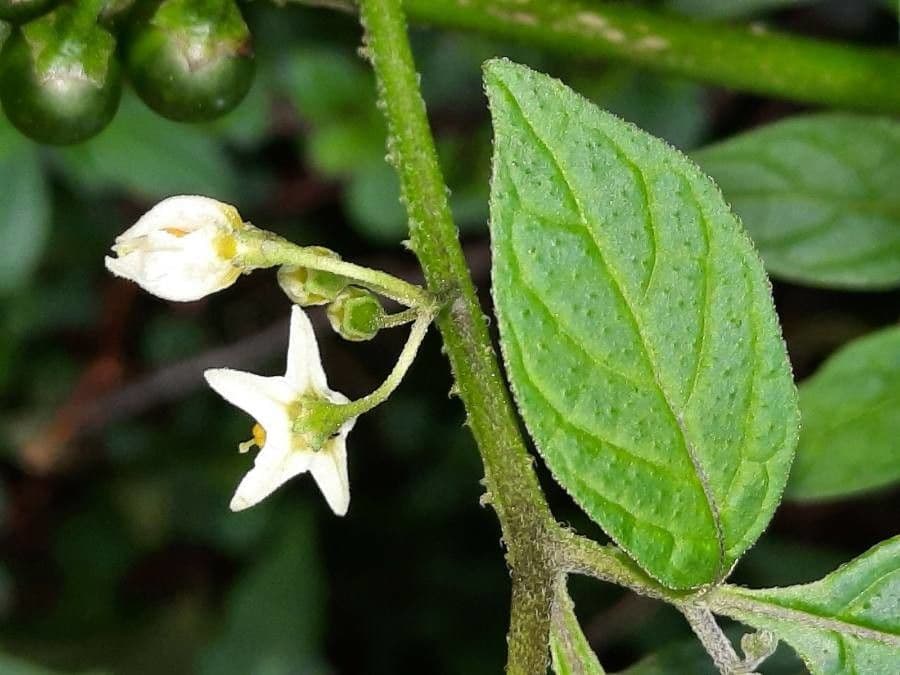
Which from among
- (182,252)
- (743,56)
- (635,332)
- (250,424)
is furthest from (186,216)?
(250,424)

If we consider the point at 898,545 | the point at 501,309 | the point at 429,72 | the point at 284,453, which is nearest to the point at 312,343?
the point at 284,453

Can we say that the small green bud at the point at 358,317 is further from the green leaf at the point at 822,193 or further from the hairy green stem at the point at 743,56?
the green leaf at the point at 822,193

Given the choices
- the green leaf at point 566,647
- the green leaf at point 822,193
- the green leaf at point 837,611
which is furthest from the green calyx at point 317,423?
the green leaf at point 822,193

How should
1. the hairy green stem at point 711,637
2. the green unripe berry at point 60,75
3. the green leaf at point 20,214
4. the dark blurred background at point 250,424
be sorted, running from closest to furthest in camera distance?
the hairy green stem at point 711,637 < the green unripe berry at point 60,75 < the green leaf at point 20,214 < the dark blurred background at point 250,424

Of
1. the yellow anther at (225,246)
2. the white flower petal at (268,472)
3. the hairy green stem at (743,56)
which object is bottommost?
the white flower petal at (268,472)

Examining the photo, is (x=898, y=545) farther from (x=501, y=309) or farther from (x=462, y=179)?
(x=462, y=179)

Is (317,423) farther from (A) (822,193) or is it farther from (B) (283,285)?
(A) (822,193)
